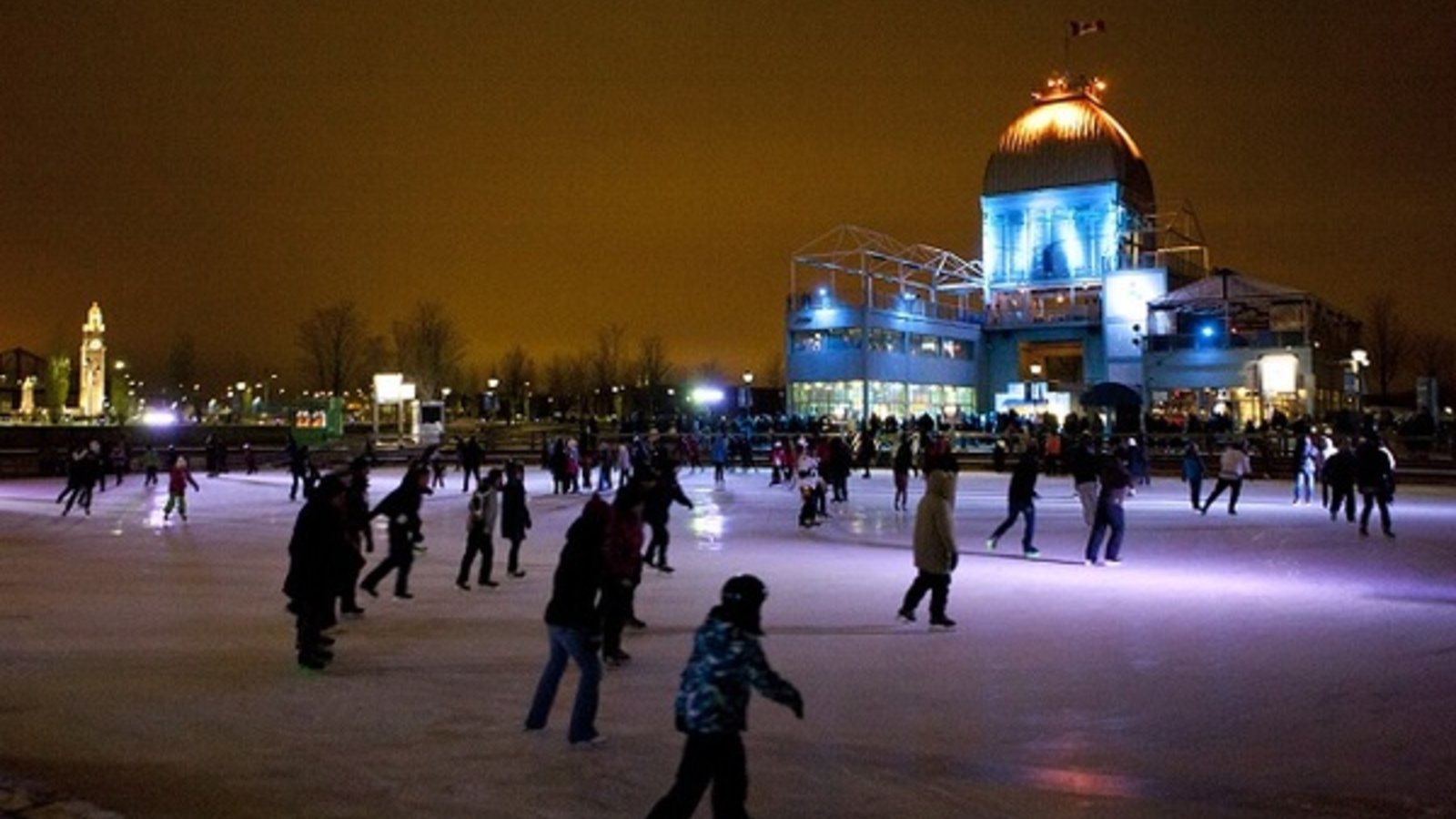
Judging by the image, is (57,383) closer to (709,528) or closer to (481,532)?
(709,528)

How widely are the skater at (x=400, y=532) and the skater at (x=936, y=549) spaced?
5.19 m

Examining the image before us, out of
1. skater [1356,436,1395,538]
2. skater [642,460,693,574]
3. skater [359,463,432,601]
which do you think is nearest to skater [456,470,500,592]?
skater [359,463,432,601]

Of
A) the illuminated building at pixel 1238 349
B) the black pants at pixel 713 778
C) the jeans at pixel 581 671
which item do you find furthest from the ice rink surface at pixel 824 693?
the illuminated building at pixel 1238 349

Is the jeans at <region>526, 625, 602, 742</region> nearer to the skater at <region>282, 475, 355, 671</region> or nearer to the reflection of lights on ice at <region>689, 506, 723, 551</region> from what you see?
the skater at <region>282, 475, 355, 671</region>

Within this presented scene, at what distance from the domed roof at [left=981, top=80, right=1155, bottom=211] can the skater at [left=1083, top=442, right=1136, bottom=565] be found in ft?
161

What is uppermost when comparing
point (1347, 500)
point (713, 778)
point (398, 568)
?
point (1347, 500)

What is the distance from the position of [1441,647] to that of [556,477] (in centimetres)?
2204

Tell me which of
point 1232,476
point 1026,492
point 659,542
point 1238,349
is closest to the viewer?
point 659,542

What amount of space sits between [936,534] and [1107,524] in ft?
17.0

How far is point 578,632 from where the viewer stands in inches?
268

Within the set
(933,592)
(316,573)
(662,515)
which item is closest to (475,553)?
(662,515)

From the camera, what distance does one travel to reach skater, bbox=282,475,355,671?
8891 millimetres

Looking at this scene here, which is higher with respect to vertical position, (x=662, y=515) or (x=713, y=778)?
(x=662, y=515)

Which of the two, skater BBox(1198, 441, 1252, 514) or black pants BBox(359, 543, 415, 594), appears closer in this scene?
black pants BBox(359, 543, 415, 594)
